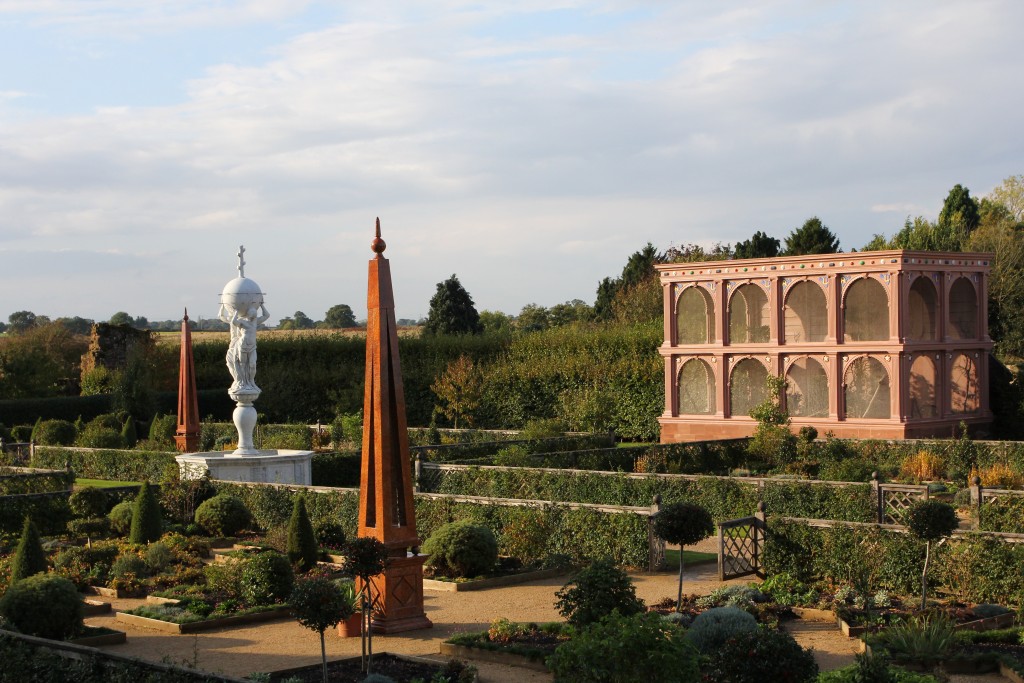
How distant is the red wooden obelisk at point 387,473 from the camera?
42.8 ft

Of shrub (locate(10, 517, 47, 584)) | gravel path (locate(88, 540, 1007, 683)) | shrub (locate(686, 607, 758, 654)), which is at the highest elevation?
shrub (locate(10, 517, 47, 584))

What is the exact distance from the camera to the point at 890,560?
47.0ft

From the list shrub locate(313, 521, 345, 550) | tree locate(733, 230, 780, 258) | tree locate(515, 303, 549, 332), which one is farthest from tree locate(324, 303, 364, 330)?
shrub locate(313, 521, 345, 550)

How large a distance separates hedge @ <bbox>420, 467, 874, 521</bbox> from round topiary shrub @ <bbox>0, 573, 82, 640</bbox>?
7.73 m

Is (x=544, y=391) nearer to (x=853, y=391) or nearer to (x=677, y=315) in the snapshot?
(x=677, y=315)

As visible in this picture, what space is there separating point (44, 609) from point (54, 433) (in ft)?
72.2

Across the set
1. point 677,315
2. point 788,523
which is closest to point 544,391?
point 677,315

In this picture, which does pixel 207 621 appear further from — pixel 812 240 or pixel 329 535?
pixel 812 240

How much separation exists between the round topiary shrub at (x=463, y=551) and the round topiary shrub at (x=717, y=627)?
4.92 m

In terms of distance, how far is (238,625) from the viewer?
1382 cm

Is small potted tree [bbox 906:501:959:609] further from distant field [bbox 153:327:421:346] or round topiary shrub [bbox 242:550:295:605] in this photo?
distant field [bbox 153:327:421:346]

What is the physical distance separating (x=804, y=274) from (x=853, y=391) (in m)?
3.32

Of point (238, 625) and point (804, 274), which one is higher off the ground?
point (804, 274)

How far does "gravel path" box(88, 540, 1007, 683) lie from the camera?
11.6m
